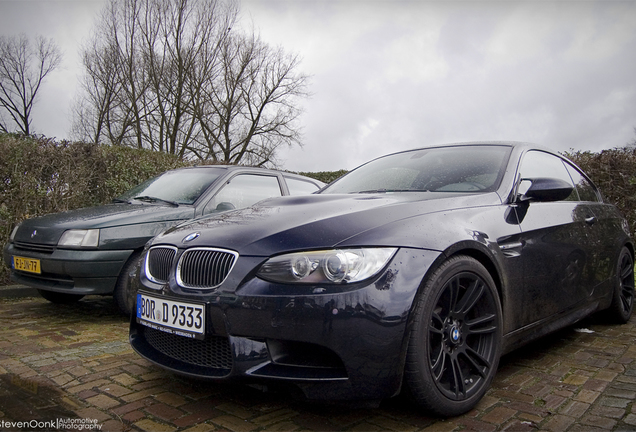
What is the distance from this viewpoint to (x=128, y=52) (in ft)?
66.3

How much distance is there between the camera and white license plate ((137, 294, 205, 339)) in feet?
7.42

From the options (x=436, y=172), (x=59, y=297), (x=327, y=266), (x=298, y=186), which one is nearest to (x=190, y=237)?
(x=327, y=266)

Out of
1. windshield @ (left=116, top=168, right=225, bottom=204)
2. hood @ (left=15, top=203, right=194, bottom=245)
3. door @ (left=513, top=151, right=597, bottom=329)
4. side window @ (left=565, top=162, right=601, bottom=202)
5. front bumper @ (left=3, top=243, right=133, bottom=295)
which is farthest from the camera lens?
windshield @ (left=116, top=168, right=225, bottom=204)

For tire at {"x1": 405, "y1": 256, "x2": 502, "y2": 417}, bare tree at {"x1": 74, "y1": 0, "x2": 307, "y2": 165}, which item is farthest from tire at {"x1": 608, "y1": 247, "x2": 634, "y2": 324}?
bare tree at {"x1": 74, "y1": 0, "x2": 307, "y2": 165}

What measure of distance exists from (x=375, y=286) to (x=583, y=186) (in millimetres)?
2921

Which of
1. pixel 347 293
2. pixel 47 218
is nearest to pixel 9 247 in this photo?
pixel 47 218

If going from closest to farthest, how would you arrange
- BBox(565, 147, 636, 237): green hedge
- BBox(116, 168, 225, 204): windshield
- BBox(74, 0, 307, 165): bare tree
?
BBox(116, 168, 225, 204): windshield < BBox(565, 147, 636, 237): green hedge < BBox(74, 0, 307, 165): bare tree

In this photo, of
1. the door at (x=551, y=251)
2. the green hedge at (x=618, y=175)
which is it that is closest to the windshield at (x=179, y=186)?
the door at (x=551, y=251)

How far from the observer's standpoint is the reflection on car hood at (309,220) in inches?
88.0

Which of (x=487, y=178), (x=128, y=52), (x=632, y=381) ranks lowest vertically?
(x=632, y=381)

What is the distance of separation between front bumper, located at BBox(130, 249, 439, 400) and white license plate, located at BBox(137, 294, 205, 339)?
108mm

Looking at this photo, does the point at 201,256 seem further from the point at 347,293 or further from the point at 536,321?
the point at 536,321

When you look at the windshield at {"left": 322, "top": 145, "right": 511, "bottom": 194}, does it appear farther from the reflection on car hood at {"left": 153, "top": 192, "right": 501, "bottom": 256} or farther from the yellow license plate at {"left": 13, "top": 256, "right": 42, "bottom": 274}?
the yellow license plate at {"left": 13, "top": 256, "right": 42, "bottom": 274}

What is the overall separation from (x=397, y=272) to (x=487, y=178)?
4.21 ft
